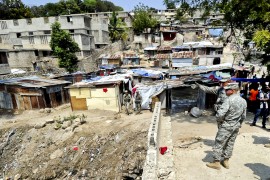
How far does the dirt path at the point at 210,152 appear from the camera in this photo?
193 inches

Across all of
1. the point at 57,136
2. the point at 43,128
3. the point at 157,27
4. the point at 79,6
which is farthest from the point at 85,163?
the point at 79,6

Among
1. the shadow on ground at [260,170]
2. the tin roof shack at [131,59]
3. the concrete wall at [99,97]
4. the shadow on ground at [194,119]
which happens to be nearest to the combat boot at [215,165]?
the shadow on ground at [260,170]

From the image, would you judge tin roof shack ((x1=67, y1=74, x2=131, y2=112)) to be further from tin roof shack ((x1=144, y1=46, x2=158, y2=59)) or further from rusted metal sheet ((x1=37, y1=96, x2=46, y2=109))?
tin roof shack ((x1=144, y1=46, x2=158, y2=59))

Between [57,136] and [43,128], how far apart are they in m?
1.74

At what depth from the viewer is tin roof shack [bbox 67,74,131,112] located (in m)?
17.3

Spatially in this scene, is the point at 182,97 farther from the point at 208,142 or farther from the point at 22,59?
the point at 22,59

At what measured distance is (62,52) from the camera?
25.2 meters

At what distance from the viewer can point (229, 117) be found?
15.5 feet

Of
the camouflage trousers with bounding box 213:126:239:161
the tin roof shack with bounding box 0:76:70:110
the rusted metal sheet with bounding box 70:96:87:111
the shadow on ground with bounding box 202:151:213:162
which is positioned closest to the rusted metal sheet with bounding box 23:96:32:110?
the tin roof shack with bounding box 0:76:70:110

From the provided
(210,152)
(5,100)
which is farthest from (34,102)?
(210,152)

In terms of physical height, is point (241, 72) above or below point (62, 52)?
below

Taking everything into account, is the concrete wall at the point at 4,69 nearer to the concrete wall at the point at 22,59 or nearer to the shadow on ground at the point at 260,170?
the concrete wall at the point at 22,59

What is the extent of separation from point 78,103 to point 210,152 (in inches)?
571

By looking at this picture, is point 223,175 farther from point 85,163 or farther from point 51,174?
Result: point 51,174
